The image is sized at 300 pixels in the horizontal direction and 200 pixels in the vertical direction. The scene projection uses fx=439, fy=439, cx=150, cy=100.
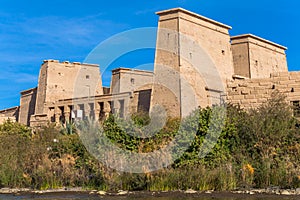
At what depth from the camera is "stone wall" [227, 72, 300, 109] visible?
676 inches

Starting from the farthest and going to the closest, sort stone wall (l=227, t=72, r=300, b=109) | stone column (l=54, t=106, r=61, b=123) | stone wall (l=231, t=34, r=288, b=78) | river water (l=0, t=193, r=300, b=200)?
stone column (l=54, t=106, r=61, b=123)
stone wall (l=231, t=34, r=288, b=78)
stone wall (l=227, t=72, r=300, b=109)
river water (l=0, t=193, r=300, b=200)

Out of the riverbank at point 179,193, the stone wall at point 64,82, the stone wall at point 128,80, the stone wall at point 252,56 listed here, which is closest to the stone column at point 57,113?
the stone wall at point 64,82

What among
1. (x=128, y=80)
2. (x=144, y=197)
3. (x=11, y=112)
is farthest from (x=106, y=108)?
(x=144, y=197)

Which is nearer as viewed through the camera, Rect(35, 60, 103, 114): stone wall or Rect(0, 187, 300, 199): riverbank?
Rect(0, 187, 300, 199): riverbank

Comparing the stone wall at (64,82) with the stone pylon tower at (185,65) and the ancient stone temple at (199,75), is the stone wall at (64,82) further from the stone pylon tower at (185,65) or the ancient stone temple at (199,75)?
the stone pylon tower at (185,65)

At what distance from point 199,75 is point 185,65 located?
86 centimetres

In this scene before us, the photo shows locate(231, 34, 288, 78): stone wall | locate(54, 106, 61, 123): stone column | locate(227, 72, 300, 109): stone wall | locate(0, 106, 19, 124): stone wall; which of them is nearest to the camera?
locate(227, 72, 300, 109): stone wall

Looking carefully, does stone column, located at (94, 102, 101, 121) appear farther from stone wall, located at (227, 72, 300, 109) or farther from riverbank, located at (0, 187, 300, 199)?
riverbank, located at (0, 187, 300, 199)

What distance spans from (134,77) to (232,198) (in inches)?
765

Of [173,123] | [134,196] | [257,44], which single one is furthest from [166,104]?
[134,196]

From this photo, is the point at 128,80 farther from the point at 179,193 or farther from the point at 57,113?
the point at 179,193

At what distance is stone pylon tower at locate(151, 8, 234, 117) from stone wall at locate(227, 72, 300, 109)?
1.02 m

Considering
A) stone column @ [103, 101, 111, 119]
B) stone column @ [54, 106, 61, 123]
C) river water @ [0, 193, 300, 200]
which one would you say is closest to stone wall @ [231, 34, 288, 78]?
stone column @ [103, 101, 111, 119]

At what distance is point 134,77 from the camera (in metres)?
28.4
